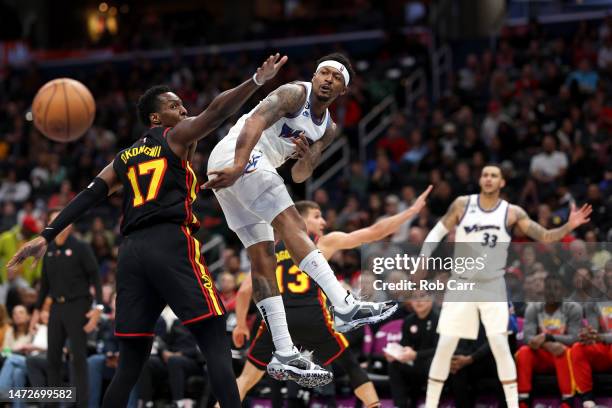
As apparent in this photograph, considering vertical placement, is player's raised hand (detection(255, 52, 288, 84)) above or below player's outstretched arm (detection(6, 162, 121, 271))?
above

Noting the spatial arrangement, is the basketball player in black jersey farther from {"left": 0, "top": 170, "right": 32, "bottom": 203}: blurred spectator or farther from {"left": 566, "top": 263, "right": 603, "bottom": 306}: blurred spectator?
{"left": 0, "top": 170, "right": 32, "bottom": 203}: blurred spectator

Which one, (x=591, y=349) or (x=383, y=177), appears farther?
(x=383, y=177)

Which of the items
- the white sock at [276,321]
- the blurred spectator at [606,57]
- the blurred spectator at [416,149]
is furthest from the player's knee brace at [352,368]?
the blurred spectator at [606,57]

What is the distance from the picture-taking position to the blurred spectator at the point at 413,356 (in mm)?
10062

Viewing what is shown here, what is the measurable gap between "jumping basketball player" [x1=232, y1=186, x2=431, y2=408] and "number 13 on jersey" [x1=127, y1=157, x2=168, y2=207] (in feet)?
9.55

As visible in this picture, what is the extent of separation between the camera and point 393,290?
8227mm

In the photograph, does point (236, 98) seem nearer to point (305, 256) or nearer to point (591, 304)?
point (305, 256)

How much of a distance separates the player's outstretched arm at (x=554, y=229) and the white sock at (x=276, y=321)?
3.60 m

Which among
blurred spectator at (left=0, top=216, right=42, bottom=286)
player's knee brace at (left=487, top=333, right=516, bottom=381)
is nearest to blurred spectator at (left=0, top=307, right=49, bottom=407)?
blurred spectator at (left=0, top=216, right=42, bottom=286)

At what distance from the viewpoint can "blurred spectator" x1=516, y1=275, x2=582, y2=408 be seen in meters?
9.45

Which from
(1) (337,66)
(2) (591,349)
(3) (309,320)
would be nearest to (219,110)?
(1) (337,66)

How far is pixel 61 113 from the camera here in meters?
10.2

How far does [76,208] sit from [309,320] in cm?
351

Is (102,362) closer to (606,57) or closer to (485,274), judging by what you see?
(485,274)
